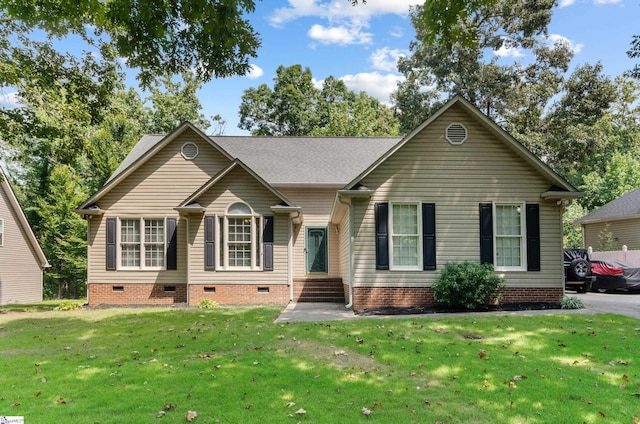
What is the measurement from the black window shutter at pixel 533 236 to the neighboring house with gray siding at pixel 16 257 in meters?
21.1

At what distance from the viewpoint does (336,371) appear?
5773 millimetres

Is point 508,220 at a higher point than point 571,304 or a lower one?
higher

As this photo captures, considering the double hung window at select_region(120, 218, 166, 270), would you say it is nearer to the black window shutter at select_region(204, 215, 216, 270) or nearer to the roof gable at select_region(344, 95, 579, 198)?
the black window shutter at select_region(204, 215, 216, 270)

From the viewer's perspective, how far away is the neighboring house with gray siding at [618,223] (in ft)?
70.9

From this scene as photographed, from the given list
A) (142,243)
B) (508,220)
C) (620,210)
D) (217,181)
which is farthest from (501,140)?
(620,210)

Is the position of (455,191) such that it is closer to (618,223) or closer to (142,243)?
(142,243)

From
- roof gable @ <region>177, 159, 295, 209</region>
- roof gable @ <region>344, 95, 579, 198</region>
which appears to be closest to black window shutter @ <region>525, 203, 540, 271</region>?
roof gable @ <region>344, 95, 579, 198</region>

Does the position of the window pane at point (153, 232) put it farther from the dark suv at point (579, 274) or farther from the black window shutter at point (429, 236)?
the dark suv at point (579, 274)

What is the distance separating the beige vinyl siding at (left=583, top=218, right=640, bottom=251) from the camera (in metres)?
21.6

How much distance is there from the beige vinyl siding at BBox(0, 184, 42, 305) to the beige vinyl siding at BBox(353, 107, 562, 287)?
1740cm

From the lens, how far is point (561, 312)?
10.2 metres

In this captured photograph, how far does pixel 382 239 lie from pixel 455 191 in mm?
2518

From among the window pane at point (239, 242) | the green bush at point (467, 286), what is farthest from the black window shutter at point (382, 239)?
the window pane at point (239, 242)

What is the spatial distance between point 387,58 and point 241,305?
70.0 ft
